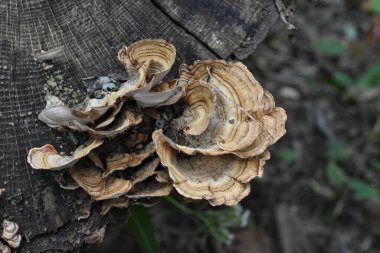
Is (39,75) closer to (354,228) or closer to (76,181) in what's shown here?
(76,181)

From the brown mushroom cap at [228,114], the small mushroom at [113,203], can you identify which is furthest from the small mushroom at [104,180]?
the brown mushroom cap at [228,114]

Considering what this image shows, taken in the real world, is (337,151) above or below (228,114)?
below

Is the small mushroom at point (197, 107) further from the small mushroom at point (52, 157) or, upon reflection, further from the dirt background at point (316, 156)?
the dirt background at point (316, 156)

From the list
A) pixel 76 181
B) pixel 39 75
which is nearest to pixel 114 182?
pixel 76 181

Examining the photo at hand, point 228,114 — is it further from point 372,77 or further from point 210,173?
point 372,77

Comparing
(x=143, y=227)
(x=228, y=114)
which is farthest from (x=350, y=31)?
(x=228, y=114)

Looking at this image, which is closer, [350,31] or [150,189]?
[150,189]

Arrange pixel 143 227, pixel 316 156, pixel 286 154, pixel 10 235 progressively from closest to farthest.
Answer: pixel 10 235 → pixel 143 227 → pixel 286 154 → pixel 316 156
